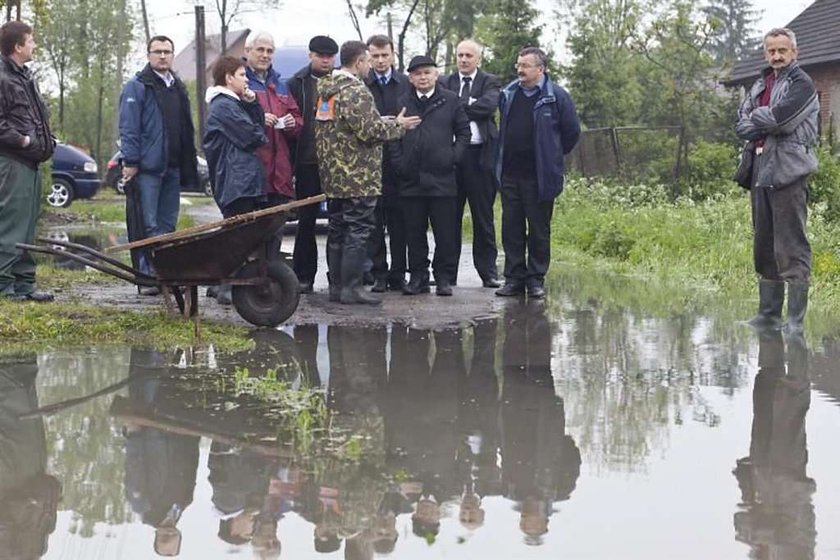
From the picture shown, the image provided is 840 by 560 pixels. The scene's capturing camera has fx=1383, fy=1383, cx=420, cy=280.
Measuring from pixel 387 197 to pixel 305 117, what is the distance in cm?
108

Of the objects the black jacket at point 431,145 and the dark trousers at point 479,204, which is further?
the dark trousers at point 479,204

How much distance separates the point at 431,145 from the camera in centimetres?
1152

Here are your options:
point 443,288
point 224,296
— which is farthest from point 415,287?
point 224,296

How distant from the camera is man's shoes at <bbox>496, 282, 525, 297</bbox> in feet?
38.8

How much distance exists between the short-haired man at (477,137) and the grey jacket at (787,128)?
281 centimetres

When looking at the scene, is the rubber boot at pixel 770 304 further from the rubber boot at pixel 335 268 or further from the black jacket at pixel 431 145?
the rubber boot at pixel 335 268

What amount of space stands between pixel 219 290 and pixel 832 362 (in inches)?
195

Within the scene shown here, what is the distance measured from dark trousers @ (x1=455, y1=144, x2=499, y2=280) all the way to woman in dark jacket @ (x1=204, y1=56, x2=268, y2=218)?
216 cm

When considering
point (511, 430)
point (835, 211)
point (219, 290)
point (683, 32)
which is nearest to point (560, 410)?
point (511, 430)

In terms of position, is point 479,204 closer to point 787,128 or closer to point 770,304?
point 770,304

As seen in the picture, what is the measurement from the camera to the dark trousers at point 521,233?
11.8 meters

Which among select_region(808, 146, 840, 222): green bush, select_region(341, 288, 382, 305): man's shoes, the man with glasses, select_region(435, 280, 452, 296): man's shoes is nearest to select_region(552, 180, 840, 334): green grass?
select_region(808, 146, 840, 222): green bush

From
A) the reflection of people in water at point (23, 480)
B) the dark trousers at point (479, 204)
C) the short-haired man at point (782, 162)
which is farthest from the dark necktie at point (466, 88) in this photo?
the reflection of people in water at point (23, 480)

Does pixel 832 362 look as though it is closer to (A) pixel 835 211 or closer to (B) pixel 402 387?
(B) pixel 402 387
